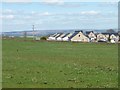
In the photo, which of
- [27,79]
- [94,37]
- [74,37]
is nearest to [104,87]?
[27,79]

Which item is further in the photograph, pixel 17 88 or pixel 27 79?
pixel 27 79

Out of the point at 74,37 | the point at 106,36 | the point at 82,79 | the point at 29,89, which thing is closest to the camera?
the point at 29,89

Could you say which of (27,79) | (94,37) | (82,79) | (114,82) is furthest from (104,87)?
(94,37)

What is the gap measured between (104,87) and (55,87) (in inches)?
90.3

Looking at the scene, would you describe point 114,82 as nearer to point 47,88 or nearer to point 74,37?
point 47,88

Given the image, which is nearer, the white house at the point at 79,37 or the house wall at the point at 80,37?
the house wall at the point at 80,37

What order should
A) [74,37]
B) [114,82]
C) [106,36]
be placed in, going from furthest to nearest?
[106,36] → [74,37] → [114,82]

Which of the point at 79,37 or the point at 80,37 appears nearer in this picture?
the point at 80,37

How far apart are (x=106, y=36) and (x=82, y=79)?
151094mm

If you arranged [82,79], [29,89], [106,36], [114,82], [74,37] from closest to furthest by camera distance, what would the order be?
[29,89] < [114,82] < [82,79] < [74,37] < [106,36]

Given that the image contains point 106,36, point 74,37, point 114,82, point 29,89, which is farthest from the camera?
point 106,36

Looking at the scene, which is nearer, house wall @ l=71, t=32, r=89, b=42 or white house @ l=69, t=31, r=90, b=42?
house wall @ l=71, t=32, r=89, b=42

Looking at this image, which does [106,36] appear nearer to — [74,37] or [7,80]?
[74,37]

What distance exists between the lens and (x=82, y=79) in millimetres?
19062
